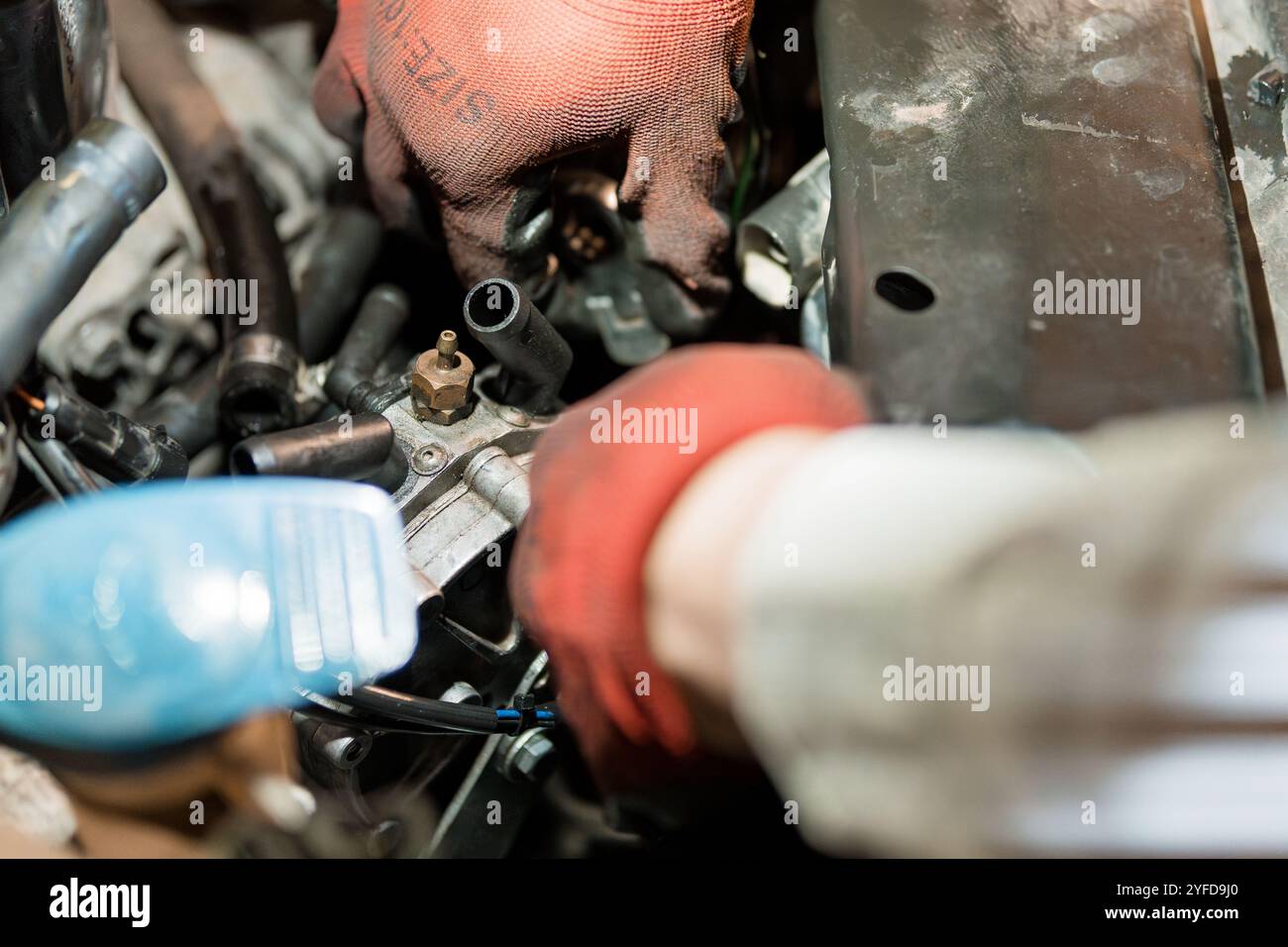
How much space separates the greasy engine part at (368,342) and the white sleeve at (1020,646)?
0.72m

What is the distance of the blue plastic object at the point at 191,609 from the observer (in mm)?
932

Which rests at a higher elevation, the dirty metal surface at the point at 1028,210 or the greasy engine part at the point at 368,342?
the dirty metal surface at the point at 1028,210

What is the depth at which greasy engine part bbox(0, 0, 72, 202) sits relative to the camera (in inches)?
40.5

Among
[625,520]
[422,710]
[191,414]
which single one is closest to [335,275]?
[191,414]

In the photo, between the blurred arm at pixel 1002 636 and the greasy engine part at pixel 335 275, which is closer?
the blurred arm at pixel 1002 636

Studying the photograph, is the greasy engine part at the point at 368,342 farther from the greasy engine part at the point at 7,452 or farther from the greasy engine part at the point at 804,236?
Result: the greasy engine part at the point at 804,236

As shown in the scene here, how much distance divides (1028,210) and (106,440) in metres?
0.97

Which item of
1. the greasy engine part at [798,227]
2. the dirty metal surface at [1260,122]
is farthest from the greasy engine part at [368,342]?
the dirty metal surface at [1260,122]

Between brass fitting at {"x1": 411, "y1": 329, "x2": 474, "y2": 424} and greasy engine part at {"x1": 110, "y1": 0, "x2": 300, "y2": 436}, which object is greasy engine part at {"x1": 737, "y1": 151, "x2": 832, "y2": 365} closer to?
brass fitting at {"x1": 411, "y1": 329, "x2": 474, "y2": 424}

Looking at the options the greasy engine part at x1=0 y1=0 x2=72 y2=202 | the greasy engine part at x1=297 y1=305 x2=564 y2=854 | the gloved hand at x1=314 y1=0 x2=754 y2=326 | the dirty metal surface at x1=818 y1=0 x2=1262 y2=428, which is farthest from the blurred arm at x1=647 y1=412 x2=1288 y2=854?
the greasy engine part at x1=0 y1=0 x2=72 y2=202

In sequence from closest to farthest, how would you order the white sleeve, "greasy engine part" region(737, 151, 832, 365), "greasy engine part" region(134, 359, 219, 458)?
1. the white sleeve
2. "greasy engine part" region(737, 151, 832, 365)
3. "greasy engine part" region(134, 359, 219, 458)

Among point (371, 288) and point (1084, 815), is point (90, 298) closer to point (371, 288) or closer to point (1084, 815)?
point (371, 288)

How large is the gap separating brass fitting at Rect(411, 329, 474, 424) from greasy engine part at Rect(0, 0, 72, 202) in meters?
0.44

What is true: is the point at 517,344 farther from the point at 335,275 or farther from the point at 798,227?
the point at 335,275
